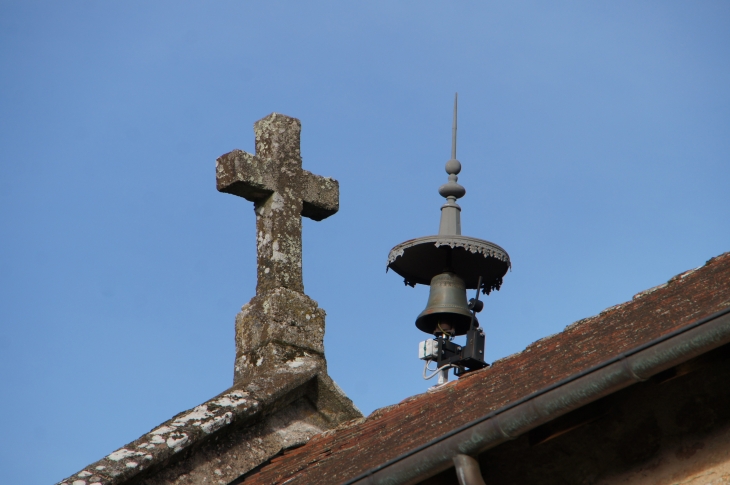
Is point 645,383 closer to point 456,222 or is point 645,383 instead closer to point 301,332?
point 301,332

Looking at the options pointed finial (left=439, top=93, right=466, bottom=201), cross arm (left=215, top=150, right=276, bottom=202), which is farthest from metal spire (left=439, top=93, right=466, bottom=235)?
cross arm (left=215, top=150, right=276, bottom=202)

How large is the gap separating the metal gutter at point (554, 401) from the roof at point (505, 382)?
10cm

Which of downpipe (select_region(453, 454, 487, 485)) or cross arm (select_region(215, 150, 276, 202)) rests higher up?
cross arm (select_region(215, 150, 276, 202))

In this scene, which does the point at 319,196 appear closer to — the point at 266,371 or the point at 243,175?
the point at 243,175

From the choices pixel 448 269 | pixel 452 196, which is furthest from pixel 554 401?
pixel 452 196

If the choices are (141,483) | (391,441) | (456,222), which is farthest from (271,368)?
(456,222)

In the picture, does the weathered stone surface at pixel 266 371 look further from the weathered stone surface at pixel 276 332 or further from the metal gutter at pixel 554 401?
the metal gutter at pixel 554 401

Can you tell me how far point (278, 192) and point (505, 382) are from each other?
253 cm

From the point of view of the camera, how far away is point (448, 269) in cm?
802

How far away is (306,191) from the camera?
24.5 ft

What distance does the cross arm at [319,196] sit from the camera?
747 centimetres

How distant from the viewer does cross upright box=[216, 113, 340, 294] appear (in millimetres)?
7184

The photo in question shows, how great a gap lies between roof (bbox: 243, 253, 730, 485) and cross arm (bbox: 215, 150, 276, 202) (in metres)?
1.59

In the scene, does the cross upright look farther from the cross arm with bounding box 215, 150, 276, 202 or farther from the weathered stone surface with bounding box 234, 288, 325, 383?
the weathered stone surface with bounding box 234, 288, 325, 383
